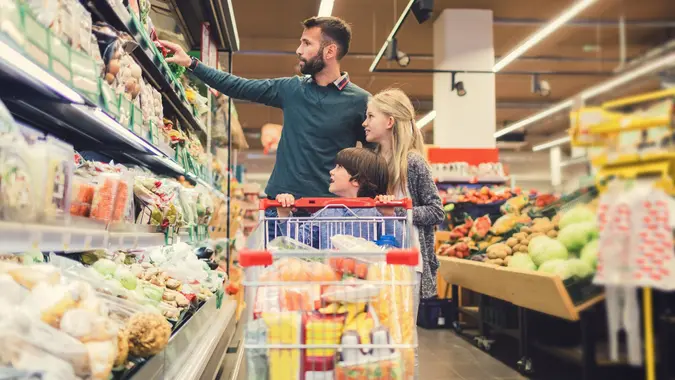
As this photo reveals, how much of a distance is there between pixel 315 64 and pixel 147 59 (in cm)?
81

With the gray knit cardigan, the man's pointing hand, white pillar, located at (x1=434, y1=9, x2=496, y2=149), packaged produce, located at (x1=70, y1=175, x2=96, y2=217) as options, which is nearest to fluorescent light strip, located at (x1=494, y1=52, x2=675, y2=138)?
packaged produce, located at (x1=70, y1=175, x2=96, y2=217)

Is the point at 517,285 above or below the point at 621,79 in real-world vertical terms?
below

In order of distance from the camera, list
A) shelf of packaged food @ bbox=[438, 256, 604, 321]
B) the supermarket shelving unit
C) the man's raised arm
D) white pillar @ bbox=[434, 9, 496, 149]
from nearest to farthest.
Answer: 1. shelf of packaged food @ bbox=[438, 256, 604, 321]
2. the supermarket shelving unit
3. the man's raised arm
4. white pillar @ bbox=[434, 9, 496, 149]

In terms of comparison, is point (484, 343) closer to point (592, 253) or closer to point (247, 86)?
point (247, 86)

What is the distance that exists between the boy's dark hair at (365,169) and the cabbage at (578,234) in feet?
5.39

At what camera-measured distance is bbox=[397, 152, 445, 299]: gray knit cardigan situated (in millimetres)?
2312

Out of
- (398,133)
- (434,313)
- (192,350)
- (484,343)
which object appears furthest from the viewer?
(434,313)

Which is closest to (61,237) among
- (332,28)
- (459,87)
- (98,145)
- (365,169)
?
(365,169)

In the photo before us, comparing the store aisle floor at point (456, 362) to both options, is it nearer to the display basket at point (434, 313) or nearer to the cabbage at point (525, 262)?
the display basket at point (434, 313)

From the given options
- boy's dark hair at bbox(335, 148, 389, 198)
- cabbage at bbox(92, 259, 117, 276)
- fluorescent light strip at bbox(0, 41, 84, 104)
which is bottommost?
cabbage at bbox(92, 259, 117, 276)

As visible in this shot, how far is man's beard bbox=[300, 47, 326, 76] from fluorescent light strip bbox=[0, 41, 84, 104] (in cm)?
117

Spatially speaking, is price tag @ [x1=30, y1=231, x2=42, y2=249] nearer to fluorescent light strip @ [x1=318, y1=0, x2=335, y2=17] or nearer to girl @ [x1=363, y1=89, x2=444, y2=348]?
girl @ [x1=363, y1=89, x2=444, y2=348]

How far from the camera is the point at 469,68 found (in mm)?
9359

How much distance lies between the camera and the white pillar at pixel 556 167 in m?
0.54
